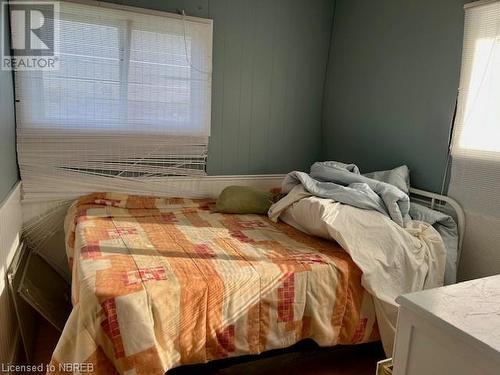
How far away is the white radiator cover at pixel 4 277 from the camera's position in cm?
163

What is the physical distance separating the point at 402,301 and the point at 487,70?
162cm

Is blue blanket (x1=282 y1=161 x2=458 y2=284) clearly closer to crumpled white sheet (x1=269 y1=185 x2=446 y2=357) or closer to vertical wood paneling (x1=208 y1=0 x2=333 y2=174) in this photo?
crumpled white sheet (x1=269 y1=185 x2=446 y2=357)

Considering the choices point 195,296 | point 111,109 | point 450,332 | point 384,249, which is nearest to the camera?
A: point 450,332

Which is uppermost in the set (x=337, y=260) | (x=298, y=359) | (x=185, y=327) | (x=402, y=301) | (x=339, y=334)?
(x=402, y=301)

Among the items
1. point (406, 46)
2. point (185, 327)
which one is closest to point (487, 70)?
point (406, 46)

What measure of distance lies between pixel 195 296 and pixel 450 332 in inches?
34.2

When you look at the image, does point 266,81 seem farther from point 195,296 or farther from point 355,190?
point 195,296

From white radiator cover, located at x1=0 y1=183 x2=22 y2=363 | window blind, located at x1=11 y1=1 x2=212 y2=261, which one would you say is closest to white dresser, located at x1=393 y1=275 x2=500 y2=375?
white radiator cover, located at x1=0 y1=183 x2=22 y2=363

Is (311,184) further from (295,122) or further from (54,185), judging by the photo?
(54,185)

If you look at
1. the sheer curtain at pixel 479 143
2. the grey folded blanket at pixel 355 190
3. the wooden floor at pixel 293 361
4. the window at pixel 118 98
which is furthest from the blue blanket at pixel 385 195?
the window at pixel 118 98

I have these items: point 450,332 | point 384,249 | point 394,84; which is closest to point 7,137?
point 384,249

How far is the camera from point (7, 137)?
200 cm

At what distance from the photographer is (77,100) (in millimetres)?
2402

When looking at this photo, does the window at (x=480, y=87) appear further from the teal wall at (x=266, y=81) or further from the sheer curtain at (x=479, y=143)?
the teal wall at (x=266, y=81)
